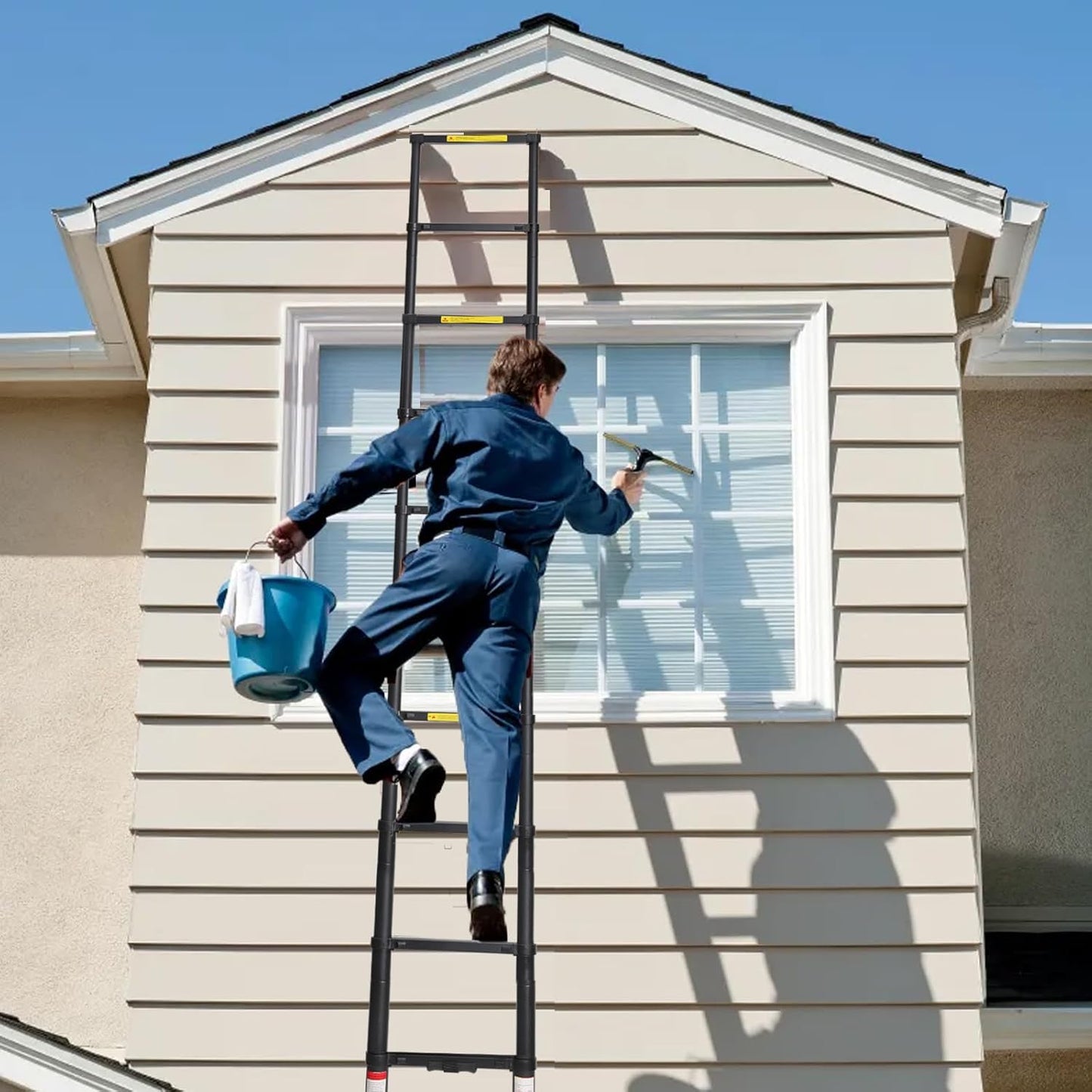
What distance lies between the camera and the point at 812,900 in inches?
223

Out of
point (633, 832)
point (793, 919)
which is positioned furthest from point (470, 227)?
point (793, 919)

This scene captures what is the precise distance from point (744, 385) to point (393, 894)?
2.30m

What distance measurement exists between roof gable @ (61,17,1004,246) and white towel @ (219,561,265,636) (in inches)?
88.9

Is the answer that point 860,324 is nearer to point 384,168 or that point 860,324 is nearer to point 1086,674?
point 384,168

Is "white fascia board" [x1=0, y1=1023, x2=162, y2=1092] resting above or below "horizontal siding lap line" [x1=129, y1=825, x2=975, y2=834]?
below

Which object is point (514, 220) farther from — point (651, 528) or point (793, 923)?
point (793, 923)

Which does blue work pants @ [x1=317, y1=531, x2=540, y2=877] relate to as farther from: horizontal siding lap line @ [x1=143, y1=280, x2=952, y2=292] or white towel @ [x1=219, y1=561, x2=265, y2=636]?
horizontal siding lap line @ [x1=143, y1=280, x2=952, y2=292]

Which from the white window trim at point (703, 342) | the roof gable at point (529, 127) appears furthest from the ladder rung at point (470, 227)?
the roof gable at point (529, 127)

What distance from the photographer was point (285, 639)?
14.9 ft

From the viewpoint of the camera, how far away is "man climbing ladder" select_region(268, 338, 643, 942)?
443cm

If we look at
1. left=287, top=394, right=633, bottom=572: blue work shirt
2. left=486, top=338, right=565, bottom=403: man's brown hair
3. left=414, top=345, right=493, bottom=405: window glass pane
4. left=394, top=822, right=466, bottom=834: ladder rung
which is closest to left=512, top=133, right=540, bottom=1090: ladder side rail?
left=394, top=822, right=466, bottom=834: ladder rung

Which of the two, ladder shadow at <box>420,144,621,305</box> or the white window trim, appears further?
ladder shadow at <box>420,144,621,305</box>

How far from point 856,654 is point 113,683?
3.35 m

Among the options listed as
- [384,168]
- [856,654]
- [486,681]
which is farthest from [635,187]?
[486,681]
